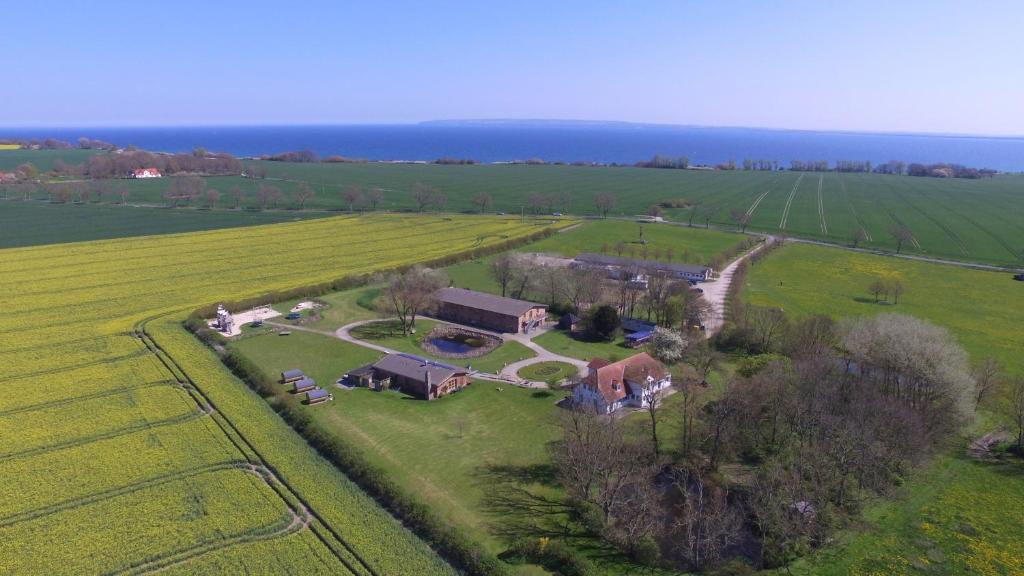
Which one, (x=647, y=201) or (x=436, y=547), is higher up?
(x=647, y=201)

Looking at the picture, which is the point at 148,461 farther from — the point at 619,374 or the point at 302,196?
the point at 302,196

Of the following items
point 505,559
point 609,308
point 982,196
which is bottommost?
point 505,559

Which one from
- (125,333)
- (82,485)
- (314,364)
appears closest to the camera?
(82,485)

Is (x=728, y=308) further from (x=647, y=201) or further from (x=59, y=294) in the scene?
(x=647, y=201)

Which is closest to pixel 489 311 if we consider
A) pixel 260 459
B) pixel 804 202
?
pixel 260 459

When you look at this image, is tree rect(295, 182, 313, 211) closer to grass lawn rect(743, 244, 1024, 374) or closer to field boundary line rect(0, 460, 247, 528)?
grass lawn rect(743, 244, 1024, 374)

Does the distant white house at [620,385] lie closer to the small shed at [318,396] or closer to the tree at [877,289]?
the small shed at [318,396]

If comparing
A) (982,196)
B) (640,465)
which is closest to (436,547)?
(640,465)
